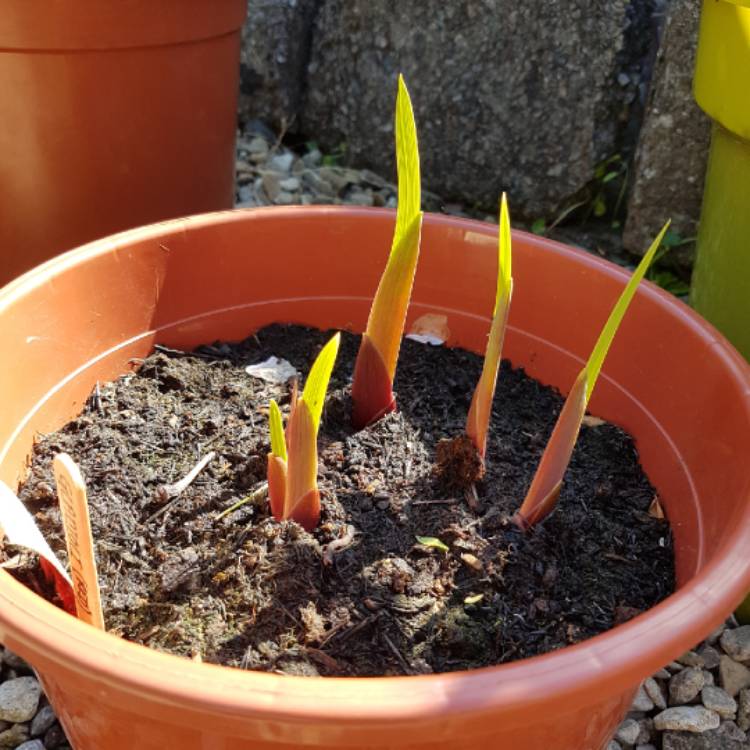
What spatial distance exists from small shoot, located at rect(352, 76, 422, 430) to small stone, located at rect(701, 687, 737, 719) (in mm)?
519

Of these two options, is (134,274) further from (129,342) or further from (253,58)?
(253,58)

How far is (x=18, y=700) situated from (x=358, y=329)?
23.3 inches

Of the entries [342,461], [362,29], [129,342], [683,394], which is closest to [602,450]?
[683,394]

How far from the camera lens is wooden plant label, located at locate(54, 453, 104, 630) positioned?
1.91ft

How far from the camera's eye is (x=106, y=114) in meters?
1.30

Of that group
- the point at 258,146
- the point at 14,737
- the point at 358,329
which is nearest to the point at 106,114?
the point at 358,329

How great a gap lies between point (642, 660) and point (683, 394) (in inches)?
15.5

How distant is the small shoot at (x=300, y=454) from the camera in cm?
70

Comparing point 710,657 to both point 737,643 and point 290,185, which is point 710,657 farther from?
point 290,185

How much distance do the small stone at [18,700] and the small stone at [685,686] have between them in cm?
74

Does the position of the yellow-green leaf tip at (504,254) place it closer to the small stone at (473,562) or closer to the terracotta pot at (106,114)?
→ the small stone at (473,562)

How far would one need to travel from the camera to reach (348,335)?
1.15m

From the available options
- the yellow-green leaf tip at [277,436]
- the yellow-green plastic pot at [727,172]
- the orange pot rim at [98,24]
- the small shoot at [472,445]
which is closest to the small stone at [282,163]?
the orange pot rim at [98,24]

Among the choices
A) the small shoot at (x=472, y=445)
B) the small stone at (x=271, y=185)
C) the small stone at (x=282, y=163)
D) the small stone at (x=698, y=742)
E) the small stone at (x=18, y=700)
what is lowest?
the small stone at (x=18, y=700)
